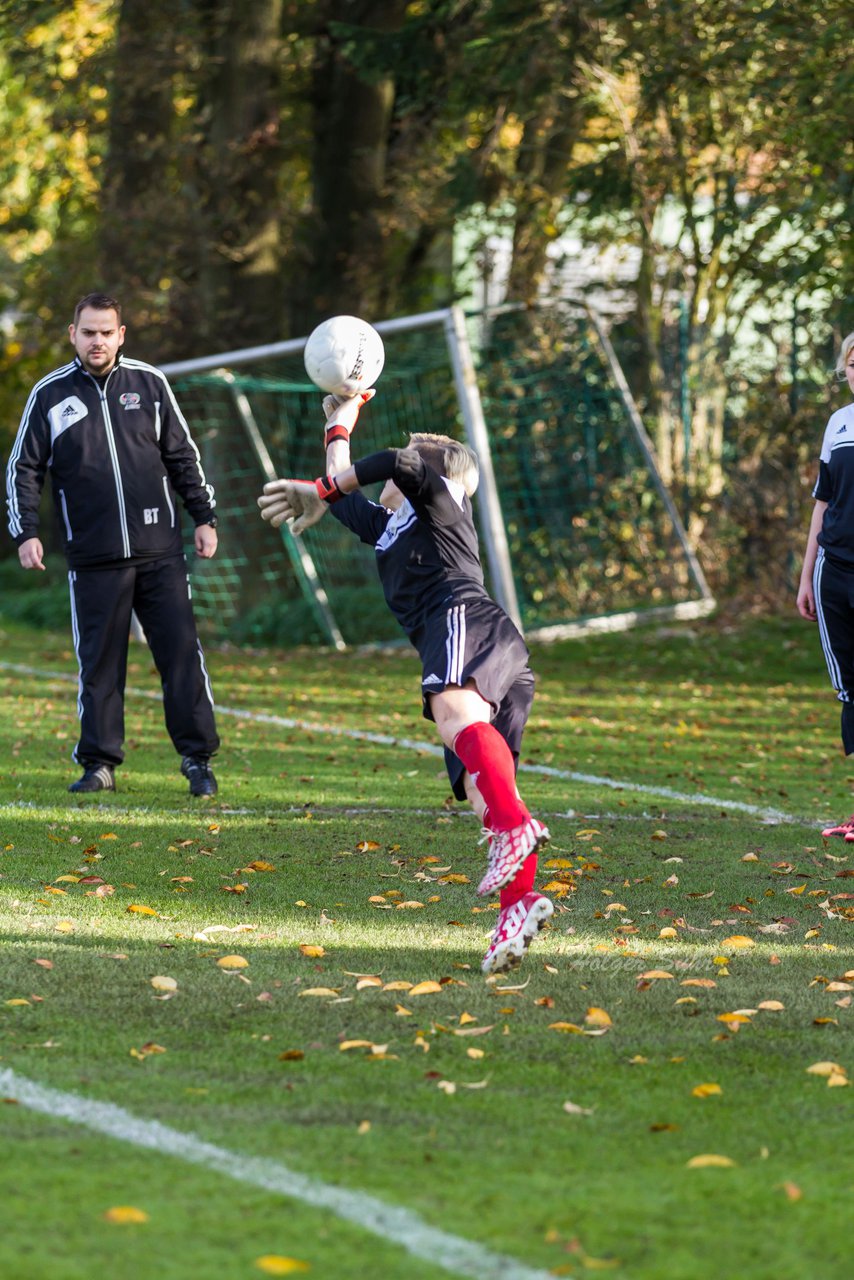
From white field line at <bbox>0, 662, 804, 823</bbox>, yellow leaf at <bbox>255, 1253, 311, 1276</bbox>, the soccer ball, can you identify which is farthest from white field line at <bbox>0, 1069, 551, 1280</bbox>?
white field line at <bbox>0, 662, 804, 823</bbox>

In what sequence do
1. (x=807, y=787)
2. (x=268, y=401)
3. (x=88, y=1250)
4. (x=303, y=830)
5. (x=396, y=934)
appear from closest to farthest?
(x=88, y=1250)
(x=396, y=934)
(x=303, y=830)
(x=807, y=787)
(x=268, y=401)

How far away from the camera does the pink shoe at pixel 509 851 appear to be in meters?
5.25

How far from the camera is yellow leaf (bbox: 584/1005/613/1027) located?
4674mm

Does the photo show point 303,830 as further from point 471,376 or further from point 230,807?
point 471,376

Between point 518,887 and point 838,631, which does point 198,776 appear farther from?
point 518,887

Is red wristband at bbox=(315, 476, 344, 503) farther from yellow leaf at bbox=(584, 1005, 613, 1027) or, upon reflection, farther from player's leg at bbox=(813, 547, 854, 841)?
player's leg at bbox=(813, 547, 854, 841)

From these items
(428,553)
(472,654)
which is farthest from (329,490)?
(472,654)

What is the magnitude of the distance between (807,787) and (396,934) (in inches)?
177

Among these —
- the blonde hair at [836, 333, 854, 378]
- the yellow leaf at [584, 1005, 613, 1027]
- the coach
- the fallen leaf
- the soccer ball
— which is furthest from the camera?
the coach

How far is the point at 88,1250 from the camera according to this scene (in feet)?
10.1

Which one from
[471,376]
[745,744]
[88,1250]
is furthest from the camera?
[471,376]

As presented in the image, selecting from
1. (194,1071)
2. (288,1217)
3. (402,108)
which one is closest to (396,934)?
(194,1071)

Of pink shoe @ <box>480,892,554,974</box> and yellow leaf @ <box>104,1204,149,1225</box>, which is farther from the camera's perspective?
pink shoe @ <box>480,892,554,974</box>

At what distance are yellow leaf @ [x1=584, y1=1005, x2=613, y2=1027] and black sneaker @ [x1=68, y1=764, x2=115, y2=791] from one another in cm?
430
